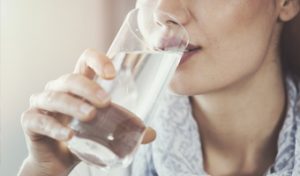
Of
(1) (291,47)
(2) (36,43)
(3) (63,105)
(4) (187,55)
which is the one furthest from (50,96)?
(2) (36,43)

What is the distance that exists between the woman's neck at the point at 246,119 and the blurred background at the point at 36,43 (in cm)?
41

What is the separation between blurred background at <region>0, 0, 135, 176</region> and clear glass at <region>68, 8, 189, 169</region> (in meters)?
0.63

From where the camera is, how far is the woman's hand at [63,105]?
0.54 metres

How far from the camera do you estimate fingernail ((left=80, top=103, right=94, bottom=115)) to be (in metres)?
0.53

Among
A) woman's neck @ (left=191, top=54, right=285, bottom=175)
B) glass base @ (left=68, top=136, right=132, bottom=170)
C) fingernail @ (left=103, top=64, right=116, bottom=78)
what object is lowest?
woman's neck @ (left=191, top=54, right=285, bottom=175)

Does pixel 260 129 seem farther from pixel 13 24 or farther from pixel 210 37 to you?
pixel 13 24

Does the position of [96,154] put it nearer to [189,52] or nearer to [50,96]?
[50,96]

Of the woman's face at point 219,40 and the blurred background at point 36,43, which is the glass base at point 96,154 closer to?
the woman's face at point 219,40

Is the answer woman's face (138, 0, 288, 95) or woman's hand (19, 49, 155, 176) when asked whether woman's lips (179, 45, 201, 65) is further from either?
woman's hand (19, 49, 155, 176)

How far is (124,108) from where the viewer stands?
54 cm

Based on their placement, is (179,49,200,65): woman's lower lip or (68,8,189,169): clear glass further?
(179,49,200,65): woman's lower lip

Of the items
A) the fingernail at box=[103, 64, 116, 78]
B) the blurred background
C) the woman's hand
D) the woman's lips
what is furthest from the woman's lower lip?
the blurred background

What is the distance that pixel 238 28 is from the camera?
825 mm

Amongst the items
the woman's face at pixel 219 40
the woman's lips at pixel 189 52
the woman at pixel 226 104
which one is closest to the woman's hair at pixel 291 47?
the woman at pixel 226 104
